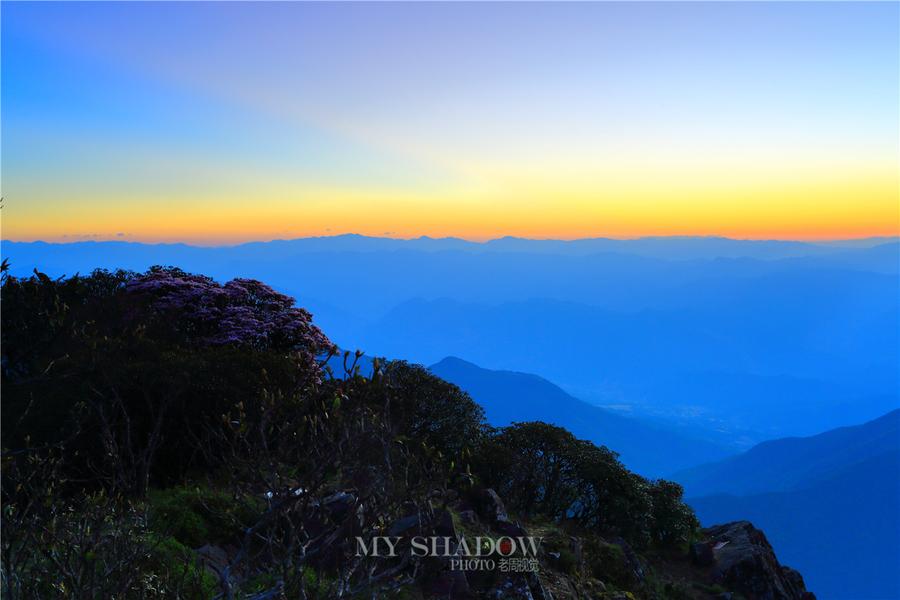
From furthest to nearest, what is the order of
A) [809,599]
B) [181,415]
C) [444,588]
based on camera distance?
[809,599] < [181,415] < [444,588]

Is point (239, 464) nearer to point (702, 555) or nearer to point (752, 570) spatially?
point (752, 570)

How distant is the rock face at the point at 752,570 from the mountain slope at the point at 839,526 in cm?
19137

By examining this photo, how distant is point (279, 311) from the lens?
72.5ft

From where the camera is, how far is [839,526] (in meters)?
190

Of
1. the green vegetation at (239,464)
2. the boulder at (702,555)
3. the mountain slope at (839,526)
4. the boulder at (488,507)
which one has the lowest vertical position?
the mountain slope at (839,526)

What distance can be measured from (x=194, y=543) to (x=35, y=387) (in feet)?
23.2

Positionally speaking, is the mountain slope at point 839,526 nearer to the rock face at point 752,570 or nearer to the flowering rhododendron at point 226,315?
the rock face at point 752,570

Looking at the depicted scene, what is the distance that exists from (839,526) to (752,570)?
225244mm

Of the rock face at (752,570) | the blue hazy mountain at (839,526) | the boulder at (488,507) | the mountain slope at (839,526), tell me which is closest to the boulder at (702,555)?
the rock face at (752,570)

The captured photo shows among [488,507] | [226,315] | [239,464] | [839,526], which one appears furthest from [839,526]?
[239,464]

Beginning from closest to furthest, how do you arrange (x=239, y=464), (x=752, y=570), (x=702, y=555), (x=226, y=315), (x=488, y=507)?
(x=239, y=464) → (x=488, y=507) → (x=752, y=570) → (x=702, y=555) → (x=226, y=315)

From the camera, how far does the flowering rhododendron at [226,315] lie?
781 inches

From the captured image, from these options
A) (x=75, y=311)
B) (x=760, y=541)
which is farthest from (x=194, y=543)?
(x=760, y=541)

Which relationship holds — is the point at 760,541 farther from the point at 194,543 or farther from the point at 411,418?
the point at 194,543
